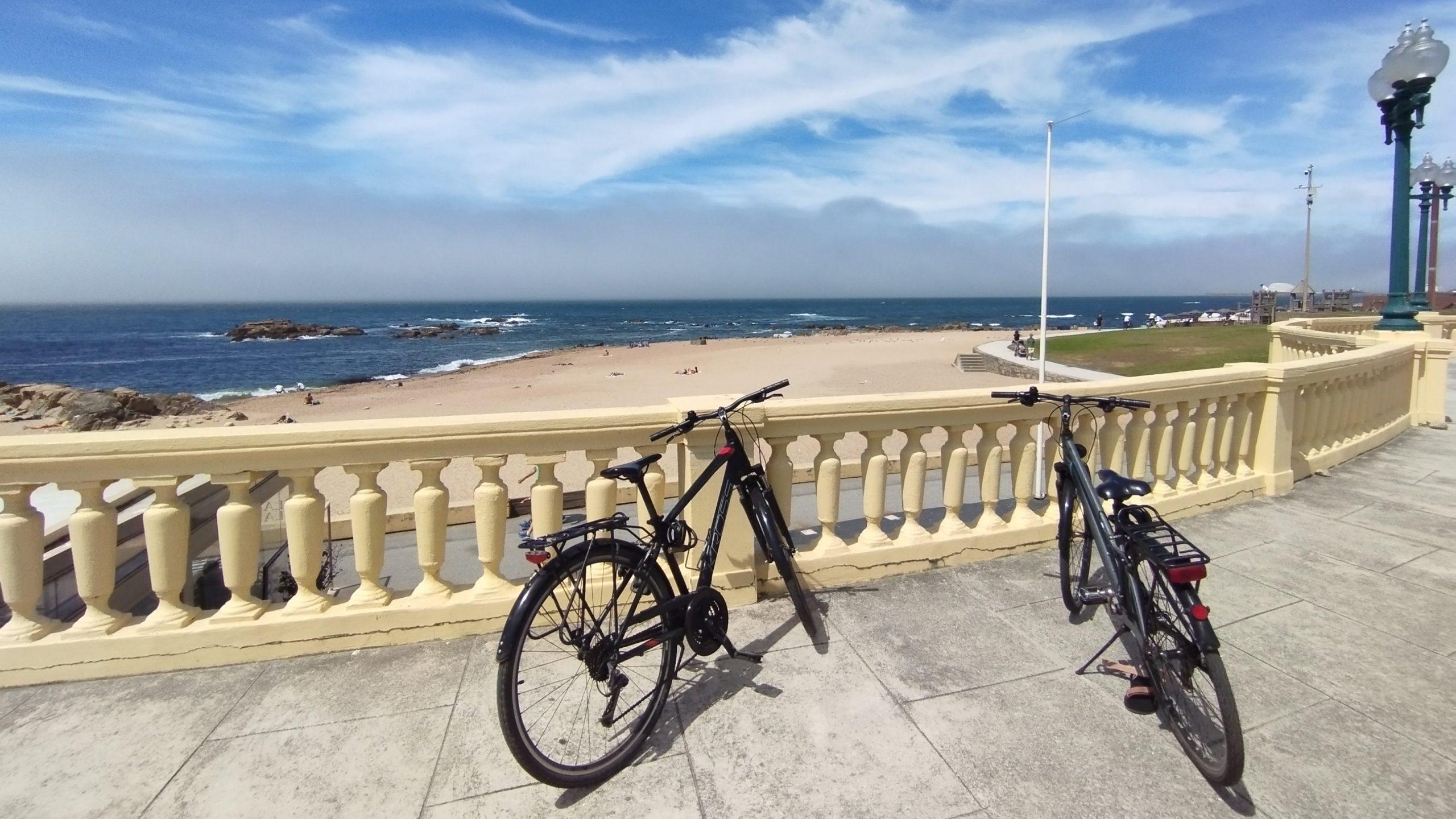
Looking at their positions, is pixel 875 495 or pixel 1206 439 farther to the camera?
pixel 1206 439

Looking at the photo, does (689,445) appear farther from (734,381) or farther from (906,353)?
(906,353)

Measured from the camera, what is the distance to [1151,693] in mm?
2891

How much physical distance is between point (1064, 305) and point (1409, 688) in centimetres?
20177

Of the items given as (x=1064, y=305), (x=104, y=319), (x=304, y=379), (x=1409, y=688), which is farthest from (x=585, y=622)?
(x=1064, y=305)

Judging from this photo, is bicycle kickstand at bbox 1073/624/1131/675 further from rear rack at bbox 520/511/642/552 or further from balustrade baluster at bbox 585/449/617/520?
balustrade baluster at bbox 585/449/617/520

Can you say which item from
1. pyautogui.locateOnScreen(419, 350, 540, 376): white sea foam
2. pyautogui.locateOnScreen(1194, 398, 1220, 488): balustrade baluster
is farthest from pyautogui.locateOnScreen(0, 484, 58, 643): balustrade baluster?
pyautogui.locateOnScreen(419, 350, 540, 376): white sea foam

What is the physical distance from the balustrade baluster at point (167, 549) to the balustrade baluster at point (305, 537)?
1.40 ft

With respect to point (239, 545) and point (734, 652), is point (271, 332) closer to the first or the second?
point (239, 545)

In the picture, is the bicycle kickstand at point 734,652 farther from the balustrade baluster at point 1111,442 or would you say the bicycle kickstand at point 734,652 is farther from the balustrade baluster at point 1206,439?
the balustrade baluster at point 1206,439

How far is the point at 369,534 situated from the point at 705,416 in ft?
5.65

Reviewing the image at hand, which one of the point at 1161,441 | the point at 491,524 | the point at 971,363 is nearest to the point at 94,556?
the point at 491,524

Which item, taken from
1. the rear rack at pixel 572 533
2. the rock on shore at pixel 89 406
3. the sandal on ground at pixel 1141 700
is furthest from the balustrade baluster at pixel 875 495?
the rock on shore at pixel 89 406

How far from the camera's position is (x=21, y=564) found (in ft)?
10.2

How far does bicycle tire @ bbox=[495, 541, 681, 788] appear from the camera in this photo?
2.34 meters
